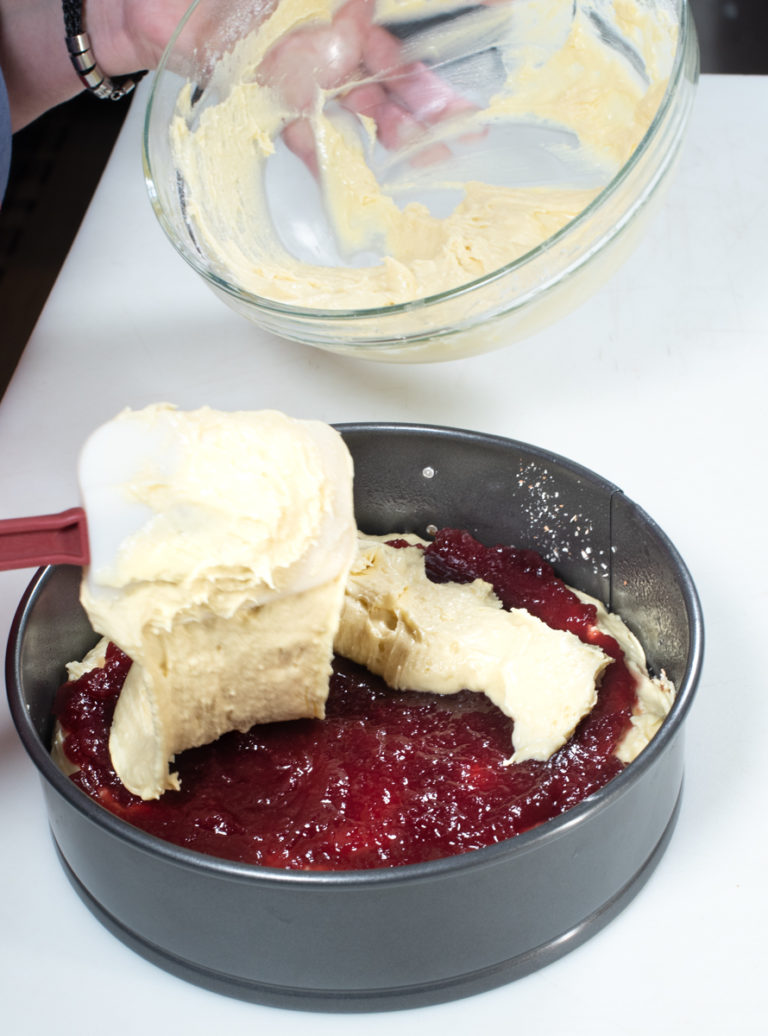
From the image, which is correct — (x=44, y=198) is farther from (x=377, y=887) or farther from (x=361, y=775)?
(x=377, y=887)

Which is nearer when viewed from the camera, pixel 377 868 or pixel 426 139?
pixel 377 868

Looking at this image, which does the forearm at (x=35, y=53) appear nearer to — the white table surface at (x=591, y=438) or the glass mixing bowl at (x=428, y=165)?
the white table surface at (x=591, y=438)

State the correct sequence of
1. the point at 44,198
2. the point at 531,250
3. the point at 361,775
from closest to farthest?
the point at 361,775 → the point at 531,250 → the point at 44,198

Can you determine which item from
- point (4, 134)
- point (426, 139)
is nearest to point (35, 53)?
point (4, 134)

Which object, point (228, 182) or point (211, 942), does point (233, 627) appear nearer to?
point (211, 942)

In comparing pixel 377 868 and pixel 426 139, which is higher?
pixel 426 139

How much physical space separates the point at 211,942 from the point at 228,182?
1.04 m

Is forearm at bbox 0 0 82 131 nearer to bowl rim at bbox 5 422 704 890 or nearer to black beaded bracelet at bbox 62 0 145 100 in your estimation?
black beaded bracelet at bbox 62 0 145 100

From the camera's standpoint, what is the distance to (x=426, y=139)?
5.78 feet

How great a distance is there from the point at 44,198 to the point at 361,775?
2.61 m

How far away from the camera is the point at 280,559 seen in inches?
41.7

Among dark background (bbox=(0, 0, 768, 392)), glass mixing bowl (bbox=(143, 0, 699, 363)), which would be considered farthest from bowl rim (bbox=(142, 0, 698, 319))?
dark background (bbox=(0, 0, 768, 392))

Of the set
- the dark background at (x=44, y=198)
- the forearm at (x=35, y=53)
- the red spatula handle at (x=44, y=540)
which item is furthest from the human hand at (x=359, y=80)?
the dark background at (x=44, y=198)

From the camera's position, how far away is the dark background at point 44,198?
3.04 m
